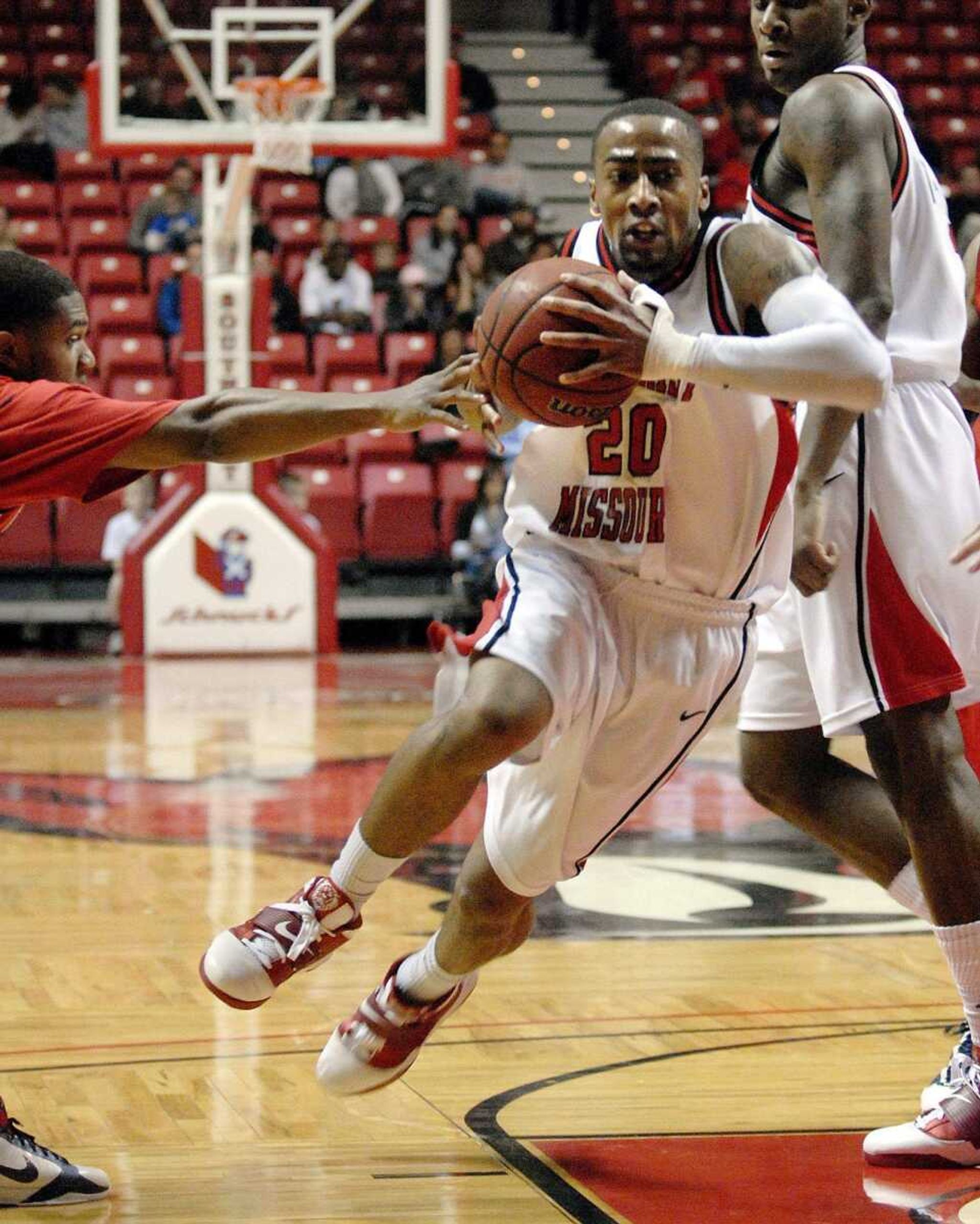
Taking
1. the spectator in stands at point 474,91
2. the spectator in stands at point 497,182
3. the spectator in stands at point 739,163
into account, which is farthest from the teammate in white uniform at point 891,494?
the spectator in stands at point 474,91

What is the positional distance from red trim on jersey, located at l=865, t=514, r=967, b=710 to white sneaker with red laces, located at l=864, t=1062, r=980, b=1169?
68 cm

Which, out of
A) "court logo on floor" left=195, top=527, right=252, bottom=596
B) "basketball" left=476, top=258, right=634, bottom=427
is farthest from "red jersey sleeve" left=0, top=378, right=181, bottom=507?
"court logo on floor" left=195, top=527, right=252, bottom=596

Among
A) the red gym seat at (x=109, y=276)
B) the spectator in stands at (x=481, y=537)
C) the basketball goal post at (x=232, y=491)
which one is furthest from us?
the red gym seat at (x=109, y=276)

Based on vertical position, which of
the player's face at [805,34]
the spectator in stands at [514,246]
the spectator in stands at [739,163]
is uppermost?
the player's face at [805,34]

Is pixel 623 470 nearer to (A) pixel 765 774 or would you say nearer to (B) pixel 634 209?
(B) pixel 634 209

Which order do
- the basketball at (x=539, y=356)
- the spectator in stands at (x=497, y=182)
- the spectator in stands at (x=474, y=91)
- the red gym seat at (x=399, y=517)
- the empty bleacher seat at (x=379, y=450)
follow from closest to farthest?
the basketball at (x=539, y=356) → the red gym seat at (x=399, y=517) → the empty bleacher seat at (x=379, y=450) → the spectator in stands at (x=497, y=182) → the spectator in stands at (x=474, y=91)

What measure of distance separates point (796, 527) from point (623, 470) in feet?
1.01

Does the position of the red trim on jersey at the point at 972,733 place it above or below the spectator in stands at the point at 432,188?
above

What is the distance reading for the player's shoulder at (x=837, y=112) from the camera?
3.42 metres

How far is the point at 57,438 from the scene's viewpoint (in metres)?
3.19

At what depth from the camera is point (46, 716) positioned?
9922mm

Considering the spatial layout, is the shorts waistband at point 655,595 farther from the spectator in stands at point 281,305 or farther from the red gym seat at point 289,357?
the spectator in stands at point 281,305

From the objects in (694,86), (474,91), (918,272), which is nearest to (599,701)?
(918,272)

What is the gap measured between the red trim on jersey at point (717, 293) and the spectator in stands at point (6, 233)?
11.6 metres
